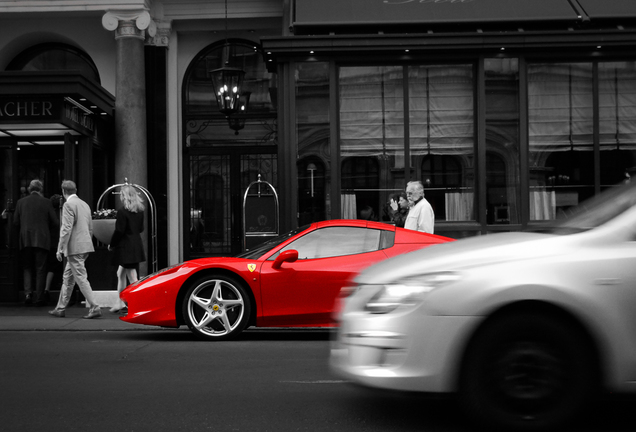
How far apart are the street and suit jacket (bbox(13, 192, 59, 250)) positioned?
4.33 metres

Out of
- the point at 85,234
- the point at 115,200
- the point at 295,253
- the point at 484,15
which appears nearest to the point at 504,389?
the point at 295,253

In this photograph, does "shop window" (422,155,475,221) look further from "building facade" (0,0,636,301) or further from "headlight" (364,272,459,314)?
"headlight" (364,272,459,314)

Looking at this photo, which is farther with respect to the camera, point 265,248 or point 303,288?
point 265,248

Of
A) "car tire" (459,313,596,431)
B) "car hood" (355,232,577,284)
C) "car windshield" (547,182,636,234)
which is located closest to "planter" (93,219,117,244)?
"car hood" (355,232,577,284)

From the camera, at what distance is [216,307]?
336 inches

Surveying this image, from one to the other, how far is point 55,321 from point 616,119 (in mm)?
9991

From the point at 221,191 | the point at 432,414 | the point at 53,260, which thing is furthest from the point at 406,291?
the point at 221,191

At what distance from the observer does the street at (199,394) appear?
4.68 metres

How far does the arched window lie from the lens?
17.2 metres

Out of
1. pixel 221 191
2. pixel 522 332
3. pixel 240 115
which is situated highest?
pixel 240 115

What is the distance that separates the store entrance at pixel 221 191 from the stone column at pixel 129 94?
5.28ft

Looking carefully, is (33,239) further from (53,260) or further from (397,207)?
(397,207)

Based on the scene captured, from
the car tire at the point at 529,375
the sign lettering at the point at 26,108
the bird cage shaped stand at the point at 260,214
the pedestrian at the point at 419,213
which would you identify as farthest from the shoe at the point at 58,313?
the car tire at the point at 529,375

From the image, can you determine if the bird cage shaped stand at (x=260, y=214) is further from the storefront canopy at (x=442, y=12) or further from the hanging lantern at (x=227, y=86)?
the storefront canopy at (x=442, y=12)
